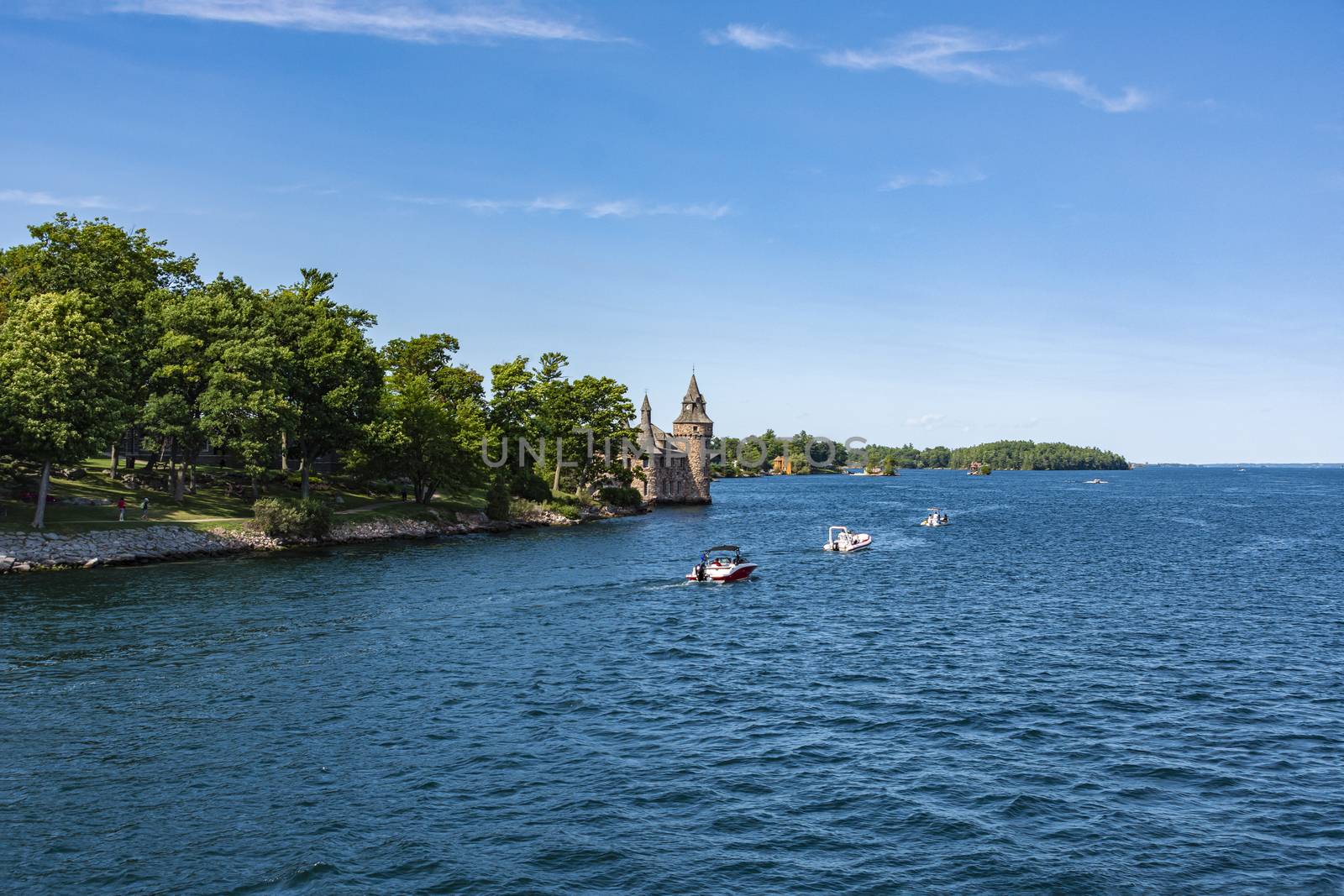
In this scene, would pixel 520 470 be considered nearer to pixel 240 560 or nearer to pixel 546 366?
pixel 546 366

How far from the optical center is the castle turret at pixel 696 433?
471 feet

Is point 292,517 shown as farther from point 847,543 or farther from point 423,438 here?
point 847,543

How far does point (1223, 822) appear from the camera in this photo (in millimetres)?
22609

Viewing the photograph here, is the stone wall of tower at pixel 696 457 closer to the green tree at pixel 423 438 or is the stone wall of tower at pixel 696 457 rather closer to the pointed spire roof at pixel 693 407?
the pointed spire roof at pixel 693 407

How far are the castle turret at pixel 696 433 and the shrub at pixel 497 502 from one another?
2019 inches

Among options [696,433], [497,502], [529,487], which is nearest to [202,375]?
[497,502]

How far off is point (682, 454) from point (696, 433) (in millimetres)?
4304

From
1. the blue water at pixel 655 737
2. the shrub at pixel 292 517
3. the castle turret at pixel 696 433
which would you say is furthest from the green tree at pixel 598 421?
the blue water at pixel 655 737

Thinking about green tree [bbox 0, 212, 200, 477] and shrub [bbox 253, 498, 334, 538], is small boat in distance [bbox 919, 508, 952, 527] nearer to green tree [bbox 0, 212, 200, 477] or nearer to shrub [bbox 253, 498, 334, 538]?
shrub [bbox 253, 498, 334, 538]

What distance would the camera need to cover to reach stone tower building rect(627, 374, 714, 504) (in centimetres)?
14138

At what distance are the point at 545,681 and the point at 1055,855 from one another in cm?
2018

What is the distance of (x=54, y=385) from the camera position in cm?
5716

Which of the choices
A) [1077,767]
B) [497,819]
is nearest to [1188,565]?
[1077,767]

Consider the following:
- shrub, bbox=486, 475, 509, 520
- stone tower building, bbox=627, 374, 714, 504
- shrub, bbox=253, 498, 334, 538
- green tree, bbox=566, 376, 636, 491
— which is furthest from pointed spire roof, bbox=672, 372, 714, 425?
shrub, bbox=253, 498, 334, 538
